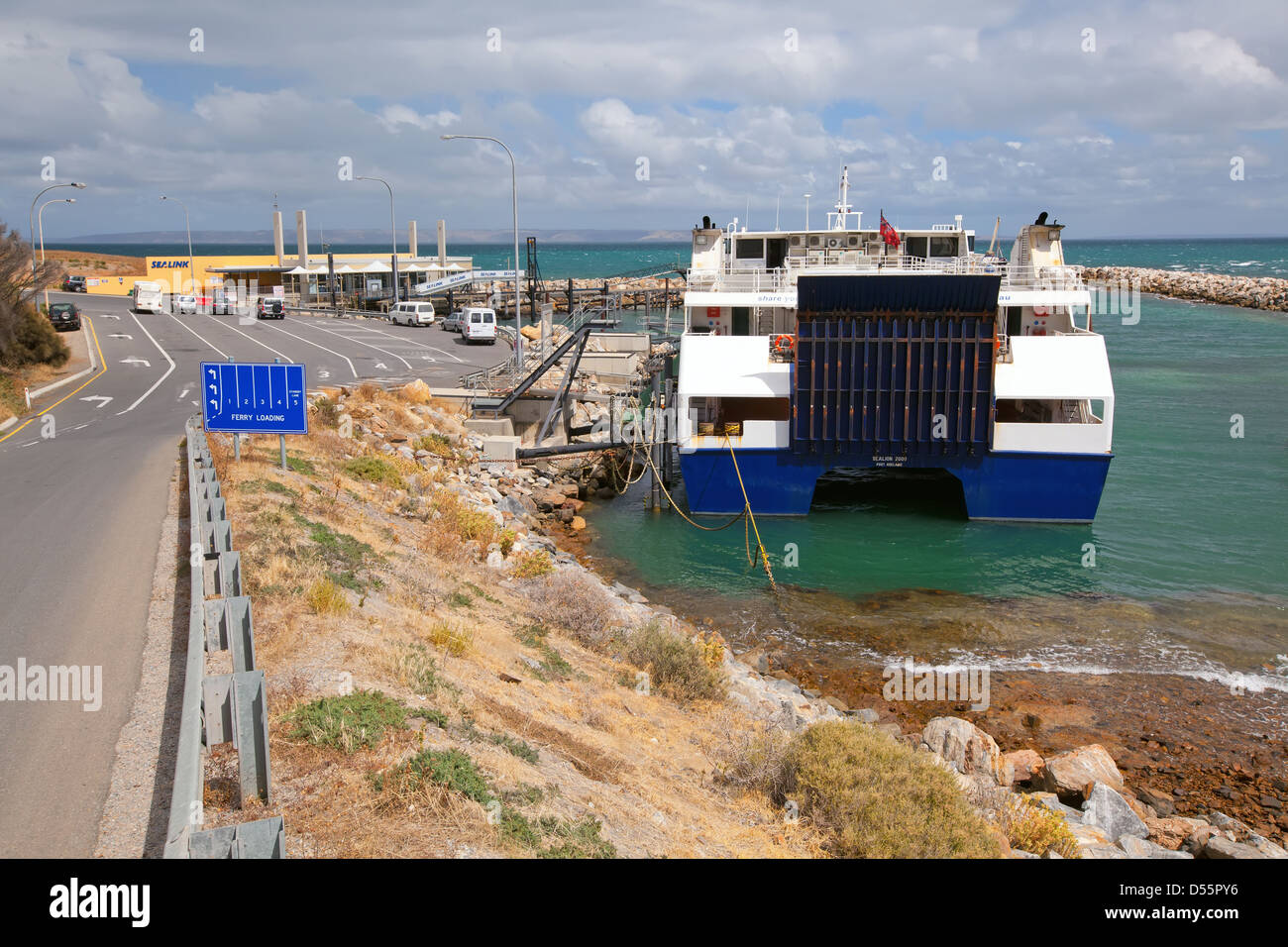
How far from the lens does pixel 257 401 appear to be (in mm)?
16438

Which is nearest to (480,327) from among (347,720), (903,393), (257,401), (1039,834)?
(903,393)

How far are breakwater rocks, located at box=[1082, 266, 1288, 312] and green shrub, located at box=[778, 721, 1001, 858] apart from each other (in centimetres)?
9482

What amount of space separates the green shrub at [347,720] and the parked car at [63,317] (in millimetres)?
44116

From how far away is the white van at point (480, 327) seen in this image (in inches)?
1825

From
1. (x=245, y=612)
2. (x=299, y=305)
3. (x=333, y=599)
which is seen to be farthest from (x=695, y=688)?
(x=299, y=305)

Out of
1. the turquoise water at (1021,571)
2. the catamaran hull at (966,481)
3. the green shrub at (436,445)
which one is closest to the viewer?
the turquoise water at (1021,571)

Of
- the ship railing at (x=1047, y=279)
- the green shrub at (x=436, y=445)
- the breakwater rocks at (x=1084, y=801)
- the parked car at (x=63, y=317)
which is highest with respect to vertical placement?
the ship railing at (x=1047, y=279)

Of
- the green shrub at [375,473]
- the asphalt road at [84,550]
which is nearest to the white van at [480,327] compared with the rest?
the asphalt road at [84,550]

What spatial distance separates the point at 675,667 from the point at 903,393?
12095 millimetres

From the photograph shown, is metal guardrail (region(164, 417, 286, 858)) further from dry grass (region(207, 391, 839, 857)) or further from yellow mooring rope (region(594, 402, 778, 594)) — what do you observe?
yellow mooring rope (region(594, 402, 778, 594))

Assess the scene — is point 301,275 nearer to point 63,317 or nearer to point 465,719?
point 63,317

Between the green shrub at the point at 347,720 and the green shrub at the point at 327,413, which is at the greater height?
the green shrub at the point at 327,413

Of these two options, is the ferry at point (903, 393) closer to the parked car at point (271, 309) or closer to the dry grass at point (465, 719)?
the dry grass at point (465, 719)
